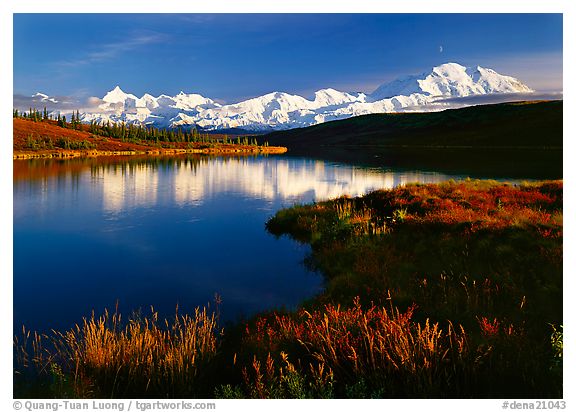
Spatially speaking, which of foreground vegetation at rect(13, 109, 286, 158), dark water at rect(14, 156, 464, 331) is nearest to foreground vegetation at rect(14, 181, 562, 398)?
dark water at rect(14, 156, 464, 331)

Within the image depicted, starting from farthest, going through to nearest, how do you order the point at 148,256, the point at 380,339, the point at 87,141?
1. the point at 87,141
2. the point at 148,256
3. the point at 380,339

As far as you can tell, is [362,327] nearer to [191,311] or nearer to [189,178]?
[191,311]

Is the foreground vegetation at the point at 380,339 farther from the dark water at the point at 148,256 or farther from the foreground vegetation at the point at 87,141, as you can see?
the foreground vegetation at the point at 87,141

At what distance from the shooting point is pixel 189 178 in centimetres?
5775

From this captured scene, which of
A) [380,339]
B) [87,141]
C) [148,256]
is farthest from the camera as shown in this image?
[87,141]

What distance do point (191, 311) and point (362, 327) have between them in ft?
21.3

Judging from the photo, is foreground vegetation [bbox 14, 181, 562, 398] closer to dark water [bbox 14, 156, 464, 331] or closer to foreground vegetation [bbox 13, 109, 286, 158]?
dark water [bbox 14, 156, 464, 331]

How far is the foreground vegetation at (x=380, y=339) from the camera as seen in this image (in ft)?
22.5

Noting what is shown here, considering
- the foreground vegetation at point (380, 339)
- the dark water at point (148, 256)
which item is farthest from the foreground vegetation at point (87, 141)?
the foreground vegetation at point (380, 339)

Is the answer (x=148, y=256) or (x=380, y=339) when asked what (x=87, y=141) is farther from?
(x=380, y=339)

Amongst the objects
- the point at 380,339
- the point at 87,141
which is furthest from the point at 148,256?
the point at 87,141

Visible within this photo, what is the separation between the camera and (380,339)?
739cm

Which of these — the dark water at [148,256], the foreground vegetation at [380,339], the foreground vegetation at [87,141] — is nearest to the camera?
the foreground vegetation at [380,339]

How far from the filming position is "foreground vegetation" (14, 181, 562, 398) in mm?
6863
